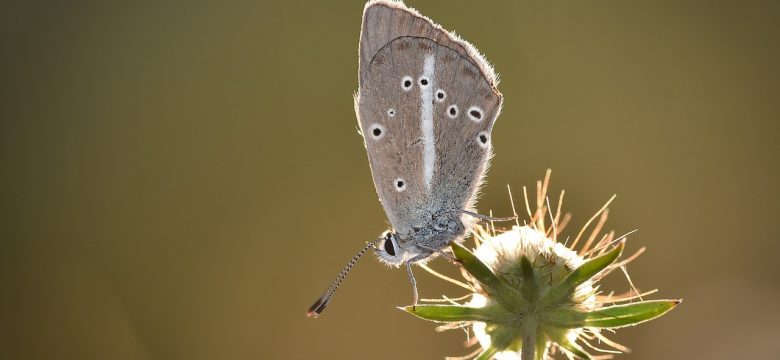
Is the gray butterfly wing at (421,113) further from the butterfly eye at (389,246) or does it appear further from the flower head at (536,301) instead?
the flower head at (536,301)

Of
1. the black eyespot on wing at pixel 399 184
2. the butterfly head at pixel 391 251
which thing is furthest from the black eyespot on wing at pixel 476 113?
the butterfly head at pixel 391 251

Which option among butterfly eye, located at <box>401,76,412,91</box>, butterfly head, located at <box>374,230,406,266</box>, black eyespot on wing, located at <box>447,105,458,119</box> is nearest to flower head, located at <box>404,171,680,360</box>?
butterfly head, located at <box>374,230,406,266</box>

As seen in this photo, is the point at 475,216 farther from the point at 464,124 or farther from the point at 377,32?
the point at 377,32

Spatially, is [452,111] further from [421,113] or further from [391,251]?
[391,251]

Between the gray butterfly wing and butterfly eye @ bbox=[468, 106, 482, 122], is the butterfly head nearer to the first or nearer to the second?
the gray butterfly wing

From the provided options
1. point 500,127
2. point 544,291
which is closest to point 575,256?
point 544,291
